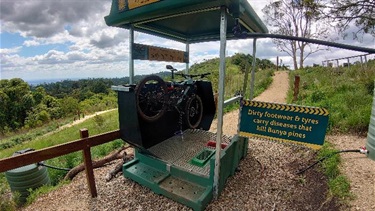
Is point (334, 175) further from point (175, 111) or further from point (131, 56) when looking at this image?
point (131, 56)

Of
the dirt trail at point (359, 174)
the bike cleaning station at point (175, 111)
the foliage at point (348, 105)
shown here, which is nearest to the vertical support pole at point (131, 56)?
the bike cleaning station at point (175, 111)

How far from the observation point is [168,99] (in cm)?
382

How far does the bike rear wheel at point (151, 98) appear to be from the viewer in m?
3.31

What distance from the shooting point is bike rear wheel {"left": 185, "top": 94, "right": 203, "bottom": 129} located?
4523 millimetres

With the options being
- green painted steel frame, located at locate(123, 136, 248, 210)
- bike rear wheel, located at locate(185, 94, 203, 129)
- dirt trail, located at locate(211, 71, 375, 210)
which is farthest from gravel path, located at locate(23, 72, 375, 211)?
bike rear wheel, located at locate(185, 94, 203, 129)

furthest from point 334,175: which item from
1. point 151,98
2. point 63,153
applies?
point 63,153

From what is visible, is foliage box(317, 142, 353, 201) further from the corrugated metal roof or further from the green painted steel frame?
the corrugated metal roof

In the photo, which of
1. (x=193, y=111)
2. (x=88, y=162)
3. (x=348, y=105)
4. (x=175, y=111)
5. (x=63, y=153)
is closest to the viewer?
(x=63, y=153)

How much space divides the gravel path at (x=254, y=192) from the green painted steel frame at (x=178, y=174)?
0.12 metres

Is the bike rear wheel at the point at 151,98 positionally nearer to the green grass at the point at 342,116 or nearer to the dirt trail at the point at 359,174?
the green grass at the point at 342,116

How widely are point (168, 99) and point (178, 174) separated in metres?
1.34

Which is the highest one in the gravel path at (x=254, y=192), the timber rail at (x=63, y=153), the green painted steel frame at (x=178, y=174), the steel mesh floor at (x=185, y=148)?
the timber rail at (x=63, y=153)

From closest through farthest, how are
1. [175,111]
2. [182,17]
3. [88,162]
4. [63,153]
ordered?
[63,153] < [88,162] < [182,17] < [175,111]

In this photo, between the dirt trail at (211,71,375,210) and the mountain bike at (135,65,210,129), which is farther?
the mountain bike at (135,65,210,129)
